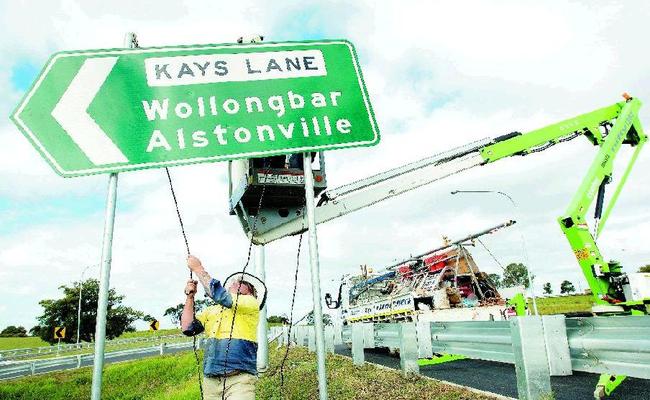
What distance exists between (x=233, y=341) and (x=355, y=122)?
6.93ft

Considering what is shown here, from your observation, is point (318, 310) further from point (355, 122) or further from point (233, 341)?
point (233, 341)

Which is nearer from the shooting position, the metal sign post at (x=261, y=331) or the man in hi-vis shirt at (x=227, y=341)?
the man in hi-vis shirt at (x=227, y=341)

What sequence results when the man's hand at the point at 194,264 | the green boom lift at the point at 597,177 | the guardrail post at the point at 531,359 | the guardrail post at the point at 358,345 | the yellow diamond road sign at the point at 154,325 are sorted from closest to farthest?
the man's hand at the point at 194,264, the guardrail post at the point at 531,359, the green boom lift at the point at 597,177, the guardrail post at the point at 358,345, the yellow diamond road sign at the point at 154,325

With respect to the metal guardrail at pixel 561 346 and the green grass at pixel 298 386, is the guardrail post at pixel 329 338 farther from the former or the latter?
the metal guardrail at pixel 561 346

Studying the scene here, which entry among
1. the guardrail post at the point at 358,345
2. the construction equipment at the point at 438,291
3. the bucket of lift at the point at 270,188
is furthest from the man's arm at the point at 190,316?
the construction equipment at the point at 438,291

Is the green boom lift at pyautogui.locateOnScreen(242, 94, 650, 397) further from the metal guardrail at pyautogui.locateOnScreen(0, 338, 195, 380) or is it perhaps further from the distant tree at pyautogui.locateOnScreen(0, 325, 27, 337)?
the distant tree at pyautogui.locateOnScreen(0, 325, 27, 337)

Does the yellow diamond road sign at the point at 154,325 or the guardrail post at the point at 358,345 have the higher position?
the yellow diamond road sign at the point at 154,325

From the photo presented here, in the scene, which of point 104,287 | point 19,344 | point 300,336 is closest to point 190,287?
point 104,287

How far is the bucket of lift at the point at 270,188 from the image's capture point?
21.5 ft

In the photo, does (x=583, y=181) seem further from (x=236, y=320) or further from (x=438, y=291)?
(x=236, y=320)

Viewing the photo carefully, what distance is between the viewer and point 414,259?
620 inches

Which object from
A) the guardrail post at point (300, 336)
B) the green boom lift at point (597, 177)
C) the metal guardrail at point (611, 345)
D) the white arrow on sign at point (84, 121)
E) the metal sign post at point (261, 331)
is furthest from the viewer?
the guardrail post at point (300, 336)

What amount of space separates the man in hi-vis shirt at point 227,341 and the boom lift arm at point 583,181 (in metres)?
3.51

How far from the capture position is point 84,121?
2.34 metres
